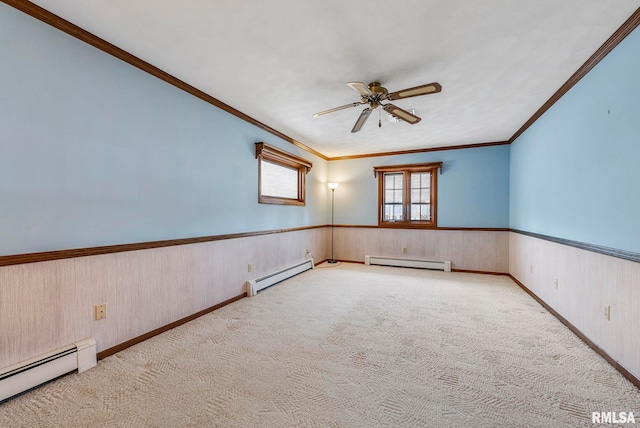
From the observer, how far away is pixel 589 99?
2477 mm

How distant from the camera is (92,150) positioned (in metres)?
2.18

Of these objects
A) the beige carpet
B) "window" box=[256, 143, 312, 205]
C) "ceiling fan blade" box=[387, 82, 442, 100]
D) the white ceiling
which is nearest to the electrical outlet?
the beige carpet

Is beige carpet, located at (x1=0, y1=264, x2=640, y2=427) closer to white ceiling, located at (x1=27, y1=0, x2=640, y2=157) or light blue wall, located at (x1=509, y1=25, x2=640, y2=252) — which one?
light blue wall, located at (x1=509, y1=25, x2=640, y2=252)

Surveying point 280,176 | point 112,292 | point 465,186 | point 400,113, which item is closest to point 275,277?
point 280,176

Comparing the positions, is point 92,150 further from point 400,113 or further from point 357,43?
point 400,113

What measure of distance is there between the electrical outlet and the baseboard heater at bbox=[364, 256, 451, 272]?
480 cm

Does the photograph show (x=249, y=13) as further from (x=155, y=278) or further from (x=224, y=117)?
(x=155, y=278)

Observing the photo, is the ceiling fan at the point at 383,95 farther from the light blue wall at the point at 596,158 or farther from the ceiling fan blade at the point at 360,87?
the light blue wall at the point at 596,158

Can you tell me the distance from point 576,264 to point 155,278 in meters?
4.16

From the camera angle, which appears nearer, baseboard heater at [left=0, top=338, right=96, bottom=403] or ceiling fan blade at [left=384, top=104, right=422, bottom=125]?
baseboard heater at [left=0, top=338, right=96, bottom=403]

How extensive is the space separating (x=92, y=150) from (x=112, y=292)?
1.18 meters

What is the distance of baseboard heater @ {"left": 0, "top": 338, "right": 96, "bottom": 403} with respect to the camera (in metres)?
1.72

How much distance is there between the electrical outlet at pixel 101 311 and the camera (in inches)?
86.9

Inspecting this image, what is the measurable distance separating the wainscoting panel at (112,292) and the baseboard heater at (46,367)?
0.24ft
